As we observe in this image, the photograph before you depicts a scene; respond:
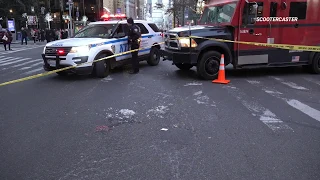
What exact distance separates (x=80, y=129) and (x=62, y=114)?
3.46 ft

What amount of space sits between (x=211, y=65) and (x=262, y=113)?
3.37m

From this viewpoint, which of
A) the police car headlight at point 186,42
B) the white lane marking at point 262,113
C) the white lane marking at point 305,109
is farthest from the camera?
the police car headlight at point 186,42

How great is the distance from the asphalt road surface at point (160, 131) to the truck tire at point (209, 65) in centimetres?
54

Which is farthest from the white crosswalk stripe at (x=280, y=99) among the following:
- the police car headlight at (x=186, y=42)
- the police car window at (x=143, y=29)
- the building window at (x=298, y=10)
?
the police car window at (x=143, y=29)

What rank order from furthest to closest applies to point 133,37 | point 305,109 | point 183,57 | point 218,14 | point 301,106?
1. point 133,37
2. point 218,14
3. point 183,57
4. point 301,106
5. point 305,109

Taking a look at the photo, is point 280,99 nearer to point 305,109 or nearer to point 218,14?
point 305,109

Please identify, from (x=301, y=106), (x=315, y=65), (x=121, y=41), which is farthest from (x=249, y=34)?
(x=121, y=41)

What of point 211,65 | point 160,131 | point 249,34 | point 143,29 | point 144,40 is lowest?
point 160,131

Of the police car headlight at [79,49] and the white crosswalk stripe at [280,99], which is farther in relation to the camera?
the police car headlight at [79,49]

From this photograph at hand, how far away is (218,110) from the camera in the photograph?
20.3 ft

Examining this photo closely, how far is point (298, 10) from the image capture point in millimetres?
9477

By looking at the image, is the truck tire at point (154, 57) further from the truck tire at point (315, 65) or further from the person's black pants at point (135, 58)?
the truck tire at point (315, 65)

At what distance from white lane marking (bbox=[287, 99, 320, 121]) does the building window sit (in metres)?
3.74

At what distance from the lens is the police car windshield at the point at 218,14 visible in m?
9.26
